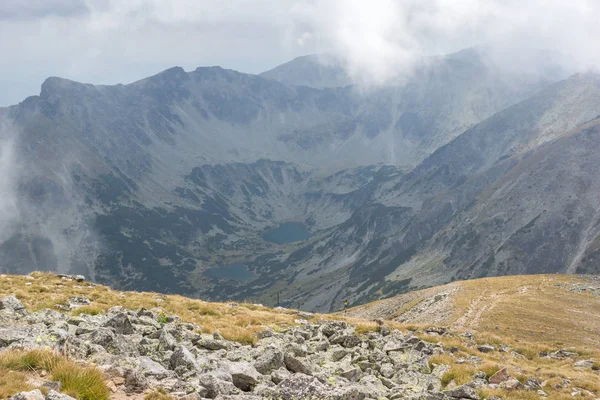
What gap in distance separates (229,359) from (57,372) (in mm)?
7230

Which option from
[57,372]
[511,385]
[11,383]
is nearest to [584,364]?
[511,385]

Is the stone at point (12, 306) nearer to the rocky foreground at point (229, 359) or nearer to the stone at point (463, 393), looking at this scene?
the rocky foreground at point (229, 359)

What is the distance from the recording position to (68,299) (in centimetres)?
2283

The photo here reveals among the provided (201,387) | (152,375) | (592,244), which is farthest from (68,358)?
(592,244)

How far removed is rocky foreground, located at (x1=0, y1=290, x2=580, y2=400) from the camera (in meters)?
11.3

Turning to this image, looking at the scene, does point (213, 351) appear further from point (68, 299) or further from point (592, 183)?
point (592, 183)

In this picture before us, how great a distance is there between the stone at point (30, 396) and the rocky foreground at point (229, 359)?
0.07 feet

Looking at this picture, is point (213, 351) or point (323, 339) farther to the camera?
point (323, 339)

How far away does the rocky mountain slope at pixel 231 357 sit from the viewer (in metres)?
10.8

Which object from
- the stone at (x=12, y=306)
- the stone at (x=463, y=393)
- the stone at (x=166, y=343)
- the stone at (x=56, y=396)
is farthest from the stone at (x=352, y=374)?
the stone at (x=12, y=306)

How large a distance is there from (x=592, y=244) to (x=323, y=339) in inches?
6698

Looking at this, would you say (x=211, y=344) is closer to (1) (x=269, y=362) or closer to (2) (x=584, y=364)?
(1) (x=269, y=362)

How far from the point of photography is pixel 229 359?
52.0 feet

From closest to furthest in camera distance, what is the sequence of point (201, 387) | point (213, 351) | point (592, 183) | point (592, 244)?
point (201, 387) → point (213, 351) → point (592, 244) → point (592, 183)
